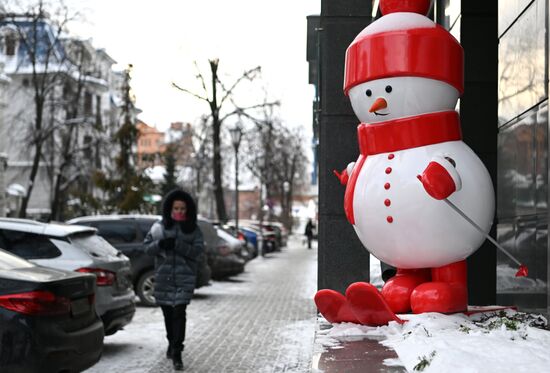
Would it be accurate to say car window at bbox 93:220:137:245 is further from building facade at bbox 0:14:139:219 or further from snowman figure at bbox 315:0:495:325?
building facade at bbox 0:14:139:219

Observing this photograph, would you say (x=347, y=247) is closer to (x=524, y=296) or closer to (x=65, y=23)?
(x=524, y=296)

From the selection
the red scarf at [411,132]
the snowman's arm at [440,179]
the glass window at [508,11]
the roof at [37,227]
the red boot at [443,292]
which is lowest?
the red boot at [443,292]

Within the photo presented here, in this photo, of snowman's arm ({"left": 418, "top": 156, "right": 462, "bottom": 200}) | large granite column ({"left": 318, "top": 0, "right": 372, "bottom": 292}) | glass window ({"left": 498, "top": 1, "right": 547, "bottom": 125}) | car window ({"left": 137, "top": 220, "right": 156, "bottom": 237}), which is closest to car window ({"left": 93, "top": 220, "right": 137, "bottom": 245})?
car window ({"left": 137, "top": 220, "right": 156, "bottom": 237})

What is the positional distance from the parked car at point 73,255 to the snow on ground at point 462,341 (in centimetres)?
459

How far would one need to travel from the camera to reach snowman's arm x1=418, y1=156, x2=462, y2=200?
5.44m

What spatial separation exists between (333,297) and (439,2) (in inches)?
246

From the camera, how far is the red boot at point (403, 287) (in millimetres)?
6078

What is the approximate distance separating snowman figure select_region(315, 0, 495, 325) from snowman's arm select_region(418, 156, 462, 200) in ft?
0.05

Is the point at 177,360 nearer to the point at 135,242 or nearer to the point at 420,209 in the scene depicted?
the point at 420,209

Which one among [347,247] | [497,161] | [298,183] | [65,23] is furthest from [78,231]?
[298,183]

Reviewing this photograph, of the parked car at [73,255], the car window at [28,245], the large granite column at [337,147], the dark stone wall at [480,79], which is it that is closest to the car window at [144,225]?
the parked car at [73,255]

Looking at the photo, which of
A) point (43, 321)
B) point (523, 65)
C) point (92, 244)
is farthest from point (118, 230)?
point (523, 65)

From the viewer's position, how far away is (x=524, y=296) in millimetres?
7781

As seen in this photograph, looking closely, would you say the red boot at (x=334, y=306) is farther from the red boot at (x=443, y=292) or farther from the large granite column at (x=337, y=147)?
the large granite column at (x=337, y=147)
